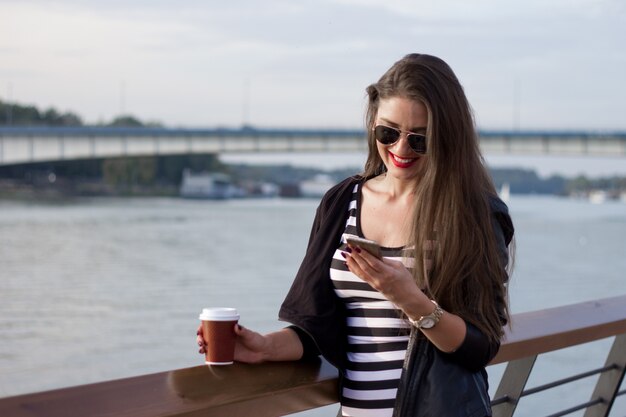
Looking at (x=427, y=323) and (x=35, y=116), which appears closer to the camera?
(x=427, y=323)

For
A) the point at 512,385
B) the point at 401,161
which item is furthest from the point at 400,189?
the point at 512,385

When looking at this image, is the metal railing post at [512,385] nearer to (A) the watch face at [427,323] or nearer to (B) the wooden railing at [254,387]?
(B) the wooden railing at [254,387]

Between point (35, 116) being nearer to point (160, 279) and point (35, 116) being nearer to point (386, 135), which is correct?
point (160, 279)

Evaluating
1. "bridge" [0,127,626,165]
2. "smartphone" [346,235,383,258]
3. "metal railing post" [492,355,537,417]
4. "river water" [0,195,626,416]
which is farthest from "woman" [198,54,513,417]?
"bridge" [0,127,626,165]

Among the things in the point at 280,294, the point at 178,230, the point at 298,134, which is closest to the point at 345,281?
the point at 280,294

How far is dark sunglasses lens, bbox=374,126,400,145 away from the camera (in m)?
1.83

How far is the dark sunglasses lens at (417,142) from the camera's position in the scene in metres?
1.80

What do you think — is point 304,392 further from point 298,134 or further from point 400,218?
point 298,134

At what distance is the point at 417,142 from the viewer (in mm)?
1807

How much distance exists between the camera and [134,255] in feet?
140

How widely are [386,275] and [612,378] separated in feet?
4.74

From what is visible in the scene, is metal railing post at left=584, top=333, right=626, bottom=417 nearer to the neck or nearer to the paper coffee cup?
the neck

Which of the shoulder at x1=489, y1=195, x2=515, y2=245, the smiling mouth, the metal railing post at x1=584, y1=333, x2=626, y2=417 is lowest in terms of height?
the metal railing post at x1=584, y1=333, x2=626, y2=417

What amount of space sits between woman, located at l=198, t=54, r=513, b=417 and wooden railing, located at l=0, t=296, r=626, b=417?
6 centimetres
